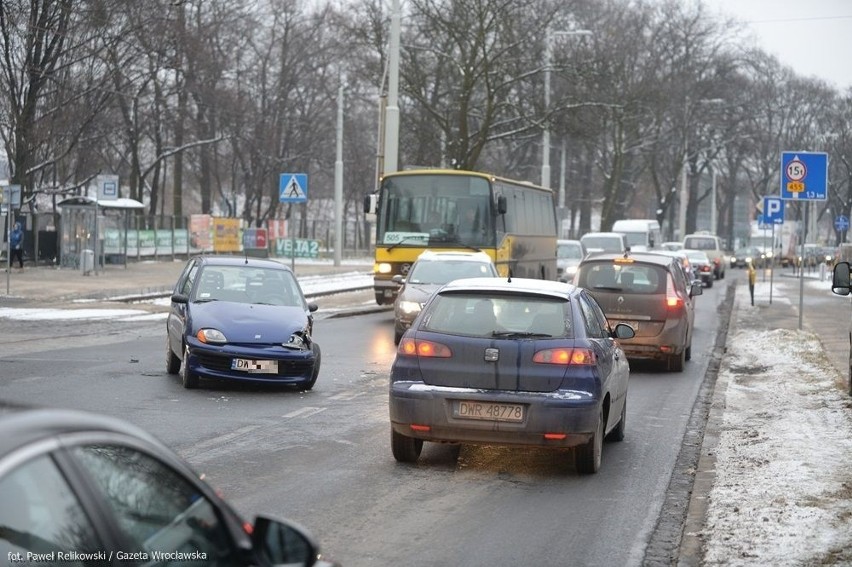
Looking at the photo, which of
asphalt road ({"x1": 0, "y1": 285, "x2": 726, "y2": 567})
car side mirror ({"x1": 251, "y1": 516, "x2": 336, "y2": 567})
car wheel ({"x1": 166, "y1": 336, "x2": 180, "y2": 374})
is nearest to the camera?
car side mirror ({"x1": 251, "y1": 516, "x2": 336, "y2": 567})

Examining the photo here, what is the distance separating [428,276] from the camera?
80.7 ft

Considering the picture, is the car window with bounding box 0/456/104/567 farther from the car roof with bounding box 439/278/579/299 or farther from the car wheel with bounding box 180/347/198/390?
the car wheel with bounding box 180/347/198/390

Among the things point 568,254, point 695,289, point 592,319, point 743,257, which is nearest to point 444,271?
point 695,289

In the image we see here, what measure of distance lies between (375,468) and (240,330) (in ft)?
17.6

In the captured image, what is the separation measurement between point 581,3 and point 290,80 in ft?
54.7

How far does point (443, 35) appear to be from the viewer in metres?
49.7

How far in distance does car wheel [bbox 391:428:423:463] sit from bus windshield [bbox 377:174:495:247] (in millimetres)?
20953

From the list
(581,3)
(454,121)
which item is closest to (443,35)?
(454,121)

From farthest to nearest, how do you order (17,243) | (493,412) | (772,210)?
(17,243) < (772,210) < (493,412)

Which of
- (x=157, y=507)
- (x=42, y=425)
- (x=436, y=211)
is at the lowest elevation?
(x=157, y=507)

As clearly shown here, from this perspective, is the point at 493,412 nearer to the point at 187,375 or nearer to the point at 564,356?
the point at 564,356

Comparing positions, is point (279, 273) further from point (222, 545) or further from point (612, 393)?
point (222, 545)

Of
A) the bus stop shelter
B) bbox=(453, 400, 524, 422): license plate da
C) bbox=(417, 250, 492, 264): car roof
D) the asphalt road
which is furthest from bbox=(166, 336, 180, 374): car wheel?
the bus stop shelter

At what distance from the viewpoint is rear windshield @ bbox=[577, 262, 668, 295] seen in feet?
65.6
